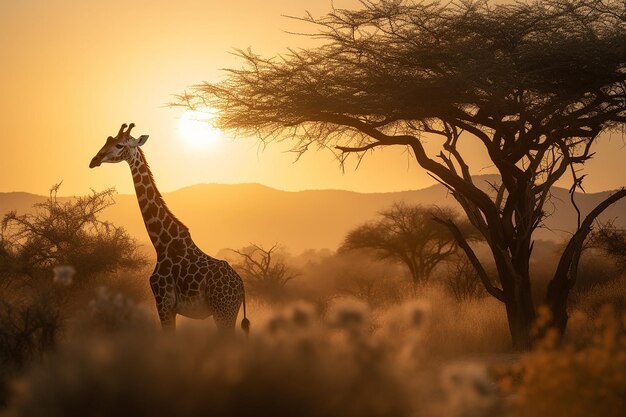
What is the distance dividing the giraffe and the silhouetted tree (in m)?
8.82

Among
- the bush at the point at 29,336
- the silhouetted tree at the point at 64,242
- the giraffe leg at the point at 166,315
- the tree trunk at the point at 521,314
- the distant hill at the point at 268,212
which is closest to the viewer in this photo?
the bush at the point at 29,336

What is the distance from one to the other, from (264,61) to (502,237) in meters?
5.16

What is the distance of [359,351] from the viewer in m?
6.79

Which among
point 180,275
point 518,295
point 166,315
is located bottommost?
point 518,295

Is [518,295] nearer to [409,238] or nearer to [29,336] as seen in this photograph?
[29,336]

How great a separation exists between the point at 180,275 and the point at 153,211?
120 centimetres

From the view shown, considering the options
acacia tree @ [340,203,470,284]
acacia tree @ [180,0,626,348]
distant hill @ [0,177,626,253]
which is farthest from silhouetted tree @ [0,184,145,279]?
distant hill @ [0,177,626,253]

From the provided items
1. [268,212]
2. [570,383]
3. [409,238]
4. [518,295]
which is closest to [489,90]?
[518,295]

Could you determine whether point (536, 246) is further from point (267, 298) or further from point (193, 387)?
point (193, 387)

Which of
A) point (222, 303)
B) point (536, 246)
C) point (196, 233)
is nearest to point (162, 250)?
point (222, 303)

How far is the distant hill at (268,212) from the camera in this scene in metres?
145

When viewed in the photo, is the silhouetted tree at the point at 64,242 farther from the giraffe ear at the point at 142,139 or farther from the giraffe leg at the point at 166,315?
the giraffe leg at the point at 166,315

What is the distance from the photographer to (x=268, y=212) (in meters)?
158

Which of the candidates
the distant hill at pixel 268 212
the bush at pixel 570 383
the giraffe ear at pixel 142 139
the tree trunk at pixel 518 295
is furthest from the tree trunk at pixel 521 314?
the distant hill at pixel 268 212
